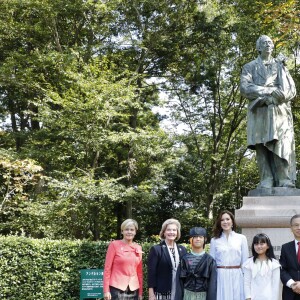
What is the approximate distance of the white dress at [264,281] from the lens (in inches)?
193

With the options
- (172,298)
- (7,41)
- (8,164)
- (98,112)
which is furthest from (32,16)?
(172,298)

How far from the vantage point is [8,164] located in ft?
42.4

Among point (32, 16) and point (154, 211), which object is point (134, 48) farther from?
point (154, 211)

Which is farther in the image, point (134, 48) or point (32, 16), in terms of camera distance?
point (134, 48)

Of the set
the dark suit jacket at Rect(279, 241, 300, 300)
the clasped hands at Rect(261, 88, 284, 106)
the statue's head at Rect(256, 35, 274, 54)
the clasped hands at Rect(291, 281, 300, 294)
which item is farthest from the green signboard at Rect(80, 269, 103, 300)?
the statue's head at Rect(256, 35, 274, 54)

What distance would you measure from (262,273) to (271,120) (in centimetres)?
273

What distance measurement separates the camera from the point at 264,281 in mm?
4910

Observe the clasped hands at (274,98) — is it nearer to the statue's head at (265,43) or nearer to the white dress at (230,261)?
the statue's head at (265,43)

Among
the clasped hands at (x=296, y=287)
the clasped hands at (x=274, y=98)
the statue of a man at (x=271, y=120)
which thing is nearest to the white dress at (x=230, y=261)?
the clasped hands at (x=296, y=287)

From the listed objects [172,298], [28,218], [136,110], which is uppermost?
[136,110]

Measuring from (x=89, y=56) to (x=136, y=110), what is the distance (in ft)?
8.56

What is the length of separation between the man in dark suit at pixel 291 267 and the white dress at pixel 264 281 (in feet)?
0.32

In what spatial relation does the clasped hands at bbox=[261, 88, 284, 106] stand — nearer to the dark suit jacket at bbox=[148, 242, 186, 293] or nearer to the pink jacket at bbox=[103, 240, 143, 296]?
the dark suit jacket at bbox=[148, 242, 186, 293]

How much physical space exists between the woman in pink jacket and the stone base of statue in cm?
161
